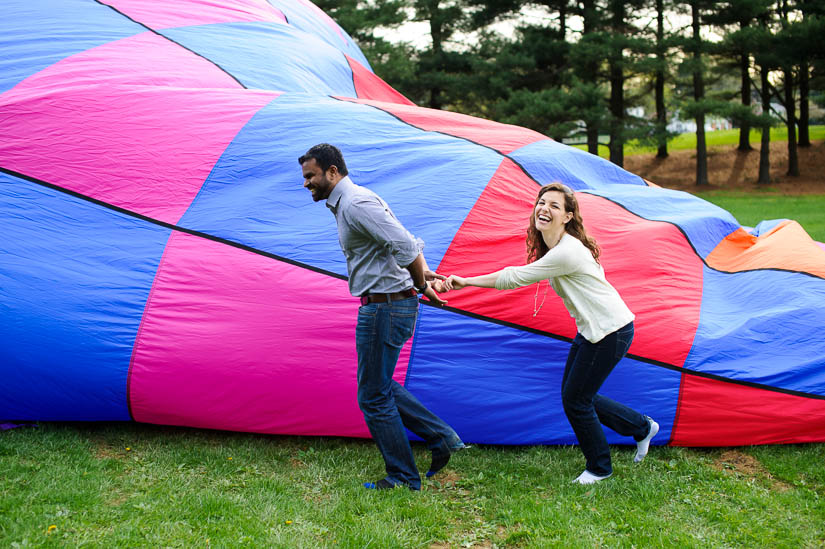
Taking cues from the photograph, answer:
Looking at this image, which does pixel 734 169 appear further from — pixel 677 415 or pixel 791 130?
pixel 677 415

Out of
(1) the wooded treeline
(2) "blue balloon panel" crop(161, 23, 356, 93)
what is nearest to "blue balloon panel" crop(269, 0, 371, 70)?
(2) "blue balloon panel" crop(161, 23, 356, 93)

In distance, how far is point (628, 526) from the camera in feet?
11.6

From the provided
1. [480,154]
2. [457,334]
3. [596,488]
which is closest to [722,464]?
[596,488]

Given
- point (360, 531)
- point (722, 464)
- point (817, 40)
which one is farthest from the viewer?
point (817, 40)

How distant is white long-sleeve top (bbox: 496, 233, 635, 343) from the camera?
12.3 ft

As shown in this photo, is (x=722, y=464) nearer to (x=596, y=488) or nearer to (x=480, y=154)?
(x=596, y=488)

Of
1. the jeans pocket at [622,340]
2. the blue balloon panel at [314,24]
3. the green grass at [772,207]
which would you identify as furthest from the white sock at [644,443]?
the green grass at [772,207]

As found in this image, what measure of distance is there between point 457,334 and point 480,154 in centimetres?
151

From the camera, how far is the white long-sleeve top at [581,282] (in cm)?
374

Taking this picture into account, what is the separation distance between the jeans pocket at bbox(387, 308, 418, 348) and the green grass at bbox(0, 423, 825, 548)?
0.82 m

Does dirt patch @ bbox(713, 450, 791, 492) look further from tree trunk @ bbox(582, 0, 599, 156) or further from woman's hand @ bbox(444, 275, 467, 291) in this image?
tree trunk @ bbox(582, 0, 599, 156)

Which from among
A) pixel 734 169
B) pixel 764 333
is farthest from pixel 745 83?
pixel 764 333

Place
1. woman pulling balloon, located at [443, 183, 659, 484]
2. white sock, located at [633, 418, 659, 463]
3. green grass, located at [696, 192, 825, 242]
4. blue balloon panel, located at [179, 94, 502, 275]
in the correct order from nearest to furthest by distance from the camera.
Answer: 1. woman pulling balloon, located at [443, 183, 659, 484]
2. white sock, located at [633, 418, 659, 463]
3. blue balloon panel, located at [179, 94, 502, 275]
4. green grass, located at [696, 192, 825, 242]

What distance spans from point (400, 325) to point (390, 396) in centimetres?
41
